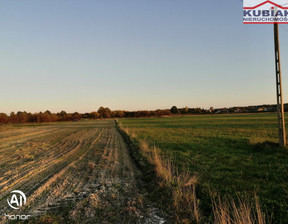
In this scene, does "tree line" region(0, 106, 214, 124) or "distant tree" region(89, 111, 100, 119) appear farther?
"distant tree" region(89, 111, 100, 119)

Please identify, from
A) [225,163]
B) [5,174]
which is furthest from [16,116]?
[225,163]

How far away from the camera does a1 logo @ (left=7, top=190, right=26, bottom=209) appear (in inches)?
210

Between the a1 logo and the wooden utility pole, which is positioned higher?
the wooden utility pole

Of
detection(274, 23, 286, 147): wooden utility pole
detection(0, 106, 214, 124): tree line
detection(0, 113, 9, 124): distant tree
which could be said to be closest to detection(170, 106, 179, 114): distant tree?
detection(0, 106, 214, 124): tree line

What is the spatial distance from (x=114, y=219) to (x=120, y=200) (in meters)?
1.06

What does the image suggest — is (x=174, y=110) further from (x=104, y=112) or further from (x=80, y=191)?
(x=80, y=191)

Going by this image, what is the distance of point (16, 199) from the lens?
5.72 metres

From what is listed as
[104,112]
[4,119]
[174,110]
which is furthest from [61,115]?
[174,110]

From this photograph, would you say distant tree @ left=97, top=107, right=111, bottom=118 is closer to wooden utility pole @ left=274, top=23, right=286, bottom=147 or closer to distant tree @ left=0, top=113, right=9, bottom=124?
distant tree @ left=0, top=113, right=9, bottom=124

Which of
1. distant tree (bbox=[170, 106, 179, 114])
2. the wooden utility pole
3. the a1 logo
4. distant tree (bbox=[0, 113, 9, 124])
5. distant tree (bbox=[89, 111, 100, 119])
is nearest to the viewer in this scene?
the a1 logo

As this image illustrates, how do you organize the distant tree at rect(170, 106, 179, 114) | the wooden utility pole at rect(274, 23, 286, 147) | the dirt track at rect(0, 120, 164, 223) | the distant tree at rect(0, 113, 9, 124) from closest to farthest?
the dirt track at rect(0, 120, 164, 223)
the wooden utility pole at rect(274, 23, 286, 147)
the distant tree at rect(0, 113, 9, 124)
the distant tree at rect(170, 106, 179, 114)

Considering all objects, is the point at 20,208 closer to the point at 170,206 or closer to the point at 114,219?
the point at 114,219

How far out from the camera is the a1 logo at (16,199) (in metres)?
5.33

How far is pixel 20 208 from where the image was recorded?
5.11m
